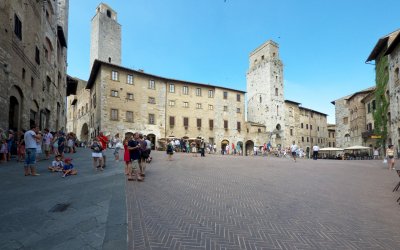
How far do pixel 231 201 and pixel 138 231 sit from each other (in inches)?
123

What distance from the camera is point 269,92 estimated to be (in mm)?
52031

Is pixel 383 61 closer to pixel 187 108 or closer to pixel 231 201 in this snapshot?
pixel 187 108

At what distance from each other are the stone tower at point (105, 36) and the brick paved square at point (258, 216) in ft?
154

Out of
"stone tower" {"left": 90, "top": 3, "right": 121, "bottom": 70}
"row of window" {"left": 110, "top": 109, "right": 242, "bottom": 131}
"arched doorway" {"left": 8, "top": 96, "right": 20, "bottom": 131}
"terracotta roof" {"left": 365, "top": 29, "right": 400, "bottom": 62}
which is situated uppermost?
"stone tower" {"left": 90, "top": 3, "right": 121, "bottom": 70}

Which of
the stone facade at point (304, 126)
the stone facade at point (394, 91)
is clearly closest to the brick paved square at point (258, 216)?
the stone facade at point (394, 91)


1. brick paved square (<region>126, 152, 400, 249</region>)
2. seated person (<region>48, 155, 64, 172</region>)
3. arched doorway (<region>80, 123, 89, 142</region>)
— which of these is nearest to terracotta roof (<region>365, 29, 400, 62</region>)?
brick paved square (<region>126, 152, 400, 249</region>)

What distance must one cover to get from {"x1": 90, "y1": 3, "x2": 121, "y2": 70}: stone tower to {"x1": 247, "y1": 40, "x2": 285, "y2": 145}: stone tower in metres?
28.6

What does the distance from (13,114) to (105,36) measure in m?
39.6

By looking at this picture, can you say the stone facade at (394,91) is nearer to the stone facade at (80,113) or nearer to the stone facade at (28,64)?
the stone facade at (28,64)

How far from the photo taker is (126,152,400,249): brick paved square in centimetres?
456

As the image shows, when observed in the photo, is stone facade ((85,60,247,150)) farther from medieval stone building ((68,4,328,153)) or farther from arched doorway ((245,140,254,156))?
arched doorway ((245,140,254,156))

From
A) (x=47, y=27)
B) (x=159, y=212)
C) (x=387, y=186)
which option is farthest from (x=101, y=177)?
(x=47, y=27)

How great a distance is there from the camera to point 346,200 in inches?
305

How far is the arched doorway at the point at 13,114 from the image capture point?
14969 mm
